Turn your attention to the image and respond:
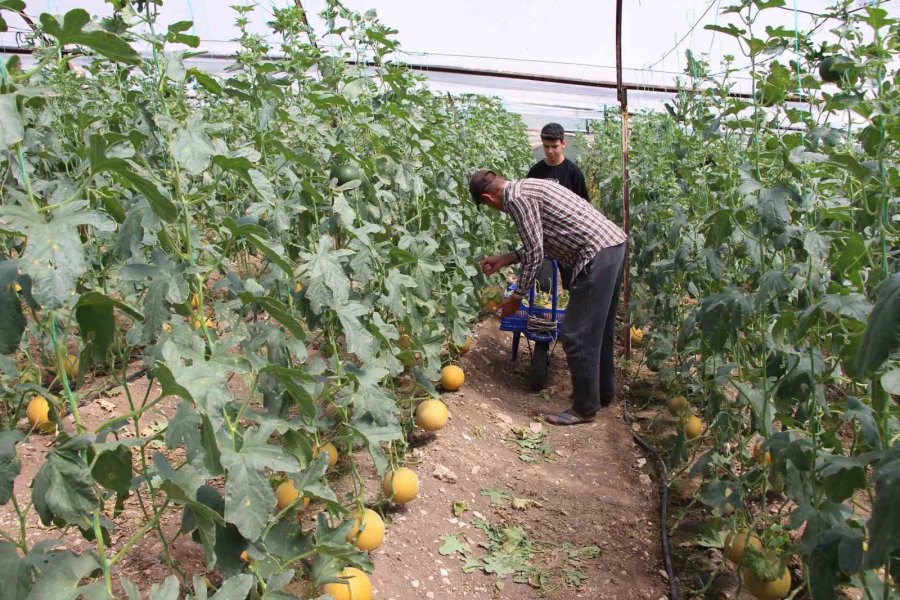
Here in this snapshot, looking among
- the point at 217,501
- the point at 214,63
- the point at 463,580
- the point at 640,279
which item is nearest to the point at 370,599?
the point at 463,580

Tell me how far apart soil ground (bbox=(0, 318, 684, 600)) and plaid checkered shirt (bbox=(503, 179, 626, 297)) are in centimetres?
90

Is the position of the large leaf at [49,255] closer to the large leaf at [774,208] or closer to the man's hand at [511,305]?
the large leaf at [774,208]

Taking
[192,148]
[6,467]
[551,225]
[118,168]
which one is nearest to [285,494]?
[6,467]

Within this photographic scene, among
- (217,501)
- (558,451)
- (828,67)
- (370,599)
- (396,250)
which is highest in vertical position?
(828,67)

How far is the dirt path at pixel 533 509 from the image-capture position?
2795 mm

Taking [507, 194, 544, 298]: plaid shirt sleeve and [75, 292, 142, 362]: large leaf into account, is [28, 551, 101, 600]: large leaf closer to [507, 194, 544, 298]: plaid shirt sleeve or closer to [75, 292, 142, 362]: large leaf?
[75, 292, 142, 362]: large leaf

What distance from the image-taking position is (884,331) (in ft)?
3.43

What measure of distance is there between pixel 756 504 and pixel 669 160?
107 inches

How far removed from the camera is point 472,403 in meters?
4.34

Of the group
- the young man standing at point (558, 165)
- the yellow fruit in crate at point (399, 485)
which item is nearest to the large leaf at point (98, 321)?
the yellow fruit in crate at point (399, 485)

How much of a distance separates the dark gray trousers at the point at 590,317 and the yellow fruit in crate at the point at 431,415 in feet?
3.36

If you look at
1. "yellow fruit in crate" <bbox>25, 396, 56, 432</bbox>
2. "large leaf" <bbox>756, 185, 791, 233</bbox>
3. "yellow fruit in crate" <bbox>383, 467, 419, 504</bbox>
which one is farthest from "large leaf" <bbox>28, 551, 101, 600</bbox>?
"yellow fruit in crate" <bbox>25, 396, 56, 432</bbox>

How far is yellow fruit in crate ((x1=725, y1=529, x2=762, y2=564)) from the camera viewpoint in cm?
256

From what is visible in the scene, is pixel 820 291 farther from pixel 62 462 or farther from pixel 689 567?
pixel 62 462
